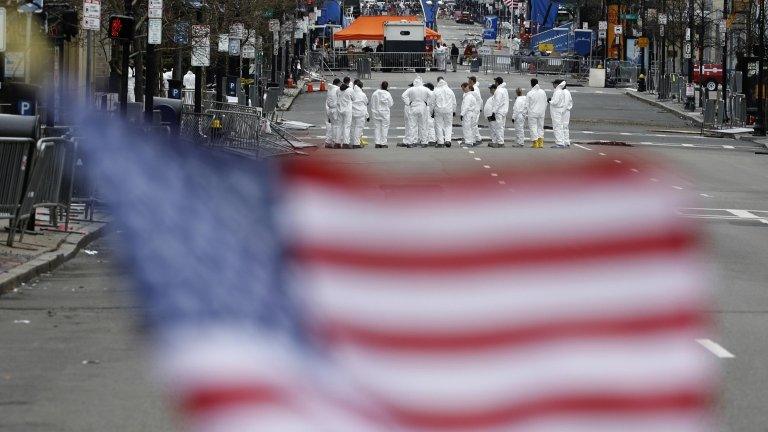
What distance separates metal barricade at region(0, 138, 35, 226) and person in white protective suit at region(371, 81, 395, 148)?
25.3 meters

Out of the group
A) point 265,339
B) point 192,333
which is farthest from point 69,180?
point 265,339

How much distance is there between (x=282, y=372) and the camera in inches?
168

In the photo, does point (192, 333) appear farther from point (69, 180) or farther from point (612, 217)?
point (69, 180)

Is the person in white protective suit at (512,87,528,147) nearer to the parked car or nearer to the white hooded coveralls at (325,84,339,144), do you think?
the white hooded coveralls at (325,84,339,144)

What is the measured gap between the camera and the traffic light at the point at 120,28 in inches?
1019

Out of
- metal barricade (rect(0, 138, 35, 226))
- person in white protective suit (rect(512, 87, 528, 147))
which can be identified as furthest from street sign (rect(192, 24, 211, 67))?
metal barricade (rect(0, 138, 35, 226))

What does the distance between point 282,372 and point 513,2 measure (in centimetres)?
14832

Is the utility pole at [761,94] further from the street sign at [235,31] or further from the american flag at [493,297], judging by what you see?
the american flag at [493,297]

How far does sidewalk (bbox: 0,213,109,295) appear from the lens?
14992 millimetres

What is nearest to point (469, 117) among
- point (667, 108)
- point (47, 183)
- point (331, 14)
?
point (667, 108)

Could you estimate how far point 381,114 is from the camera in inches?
1668

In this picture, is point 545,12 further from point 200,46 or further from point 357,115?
point 200,46

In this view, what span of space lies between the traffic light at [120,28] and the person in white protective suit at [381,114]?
1654 cm

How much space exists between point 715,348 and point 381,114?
31345 millimetres
